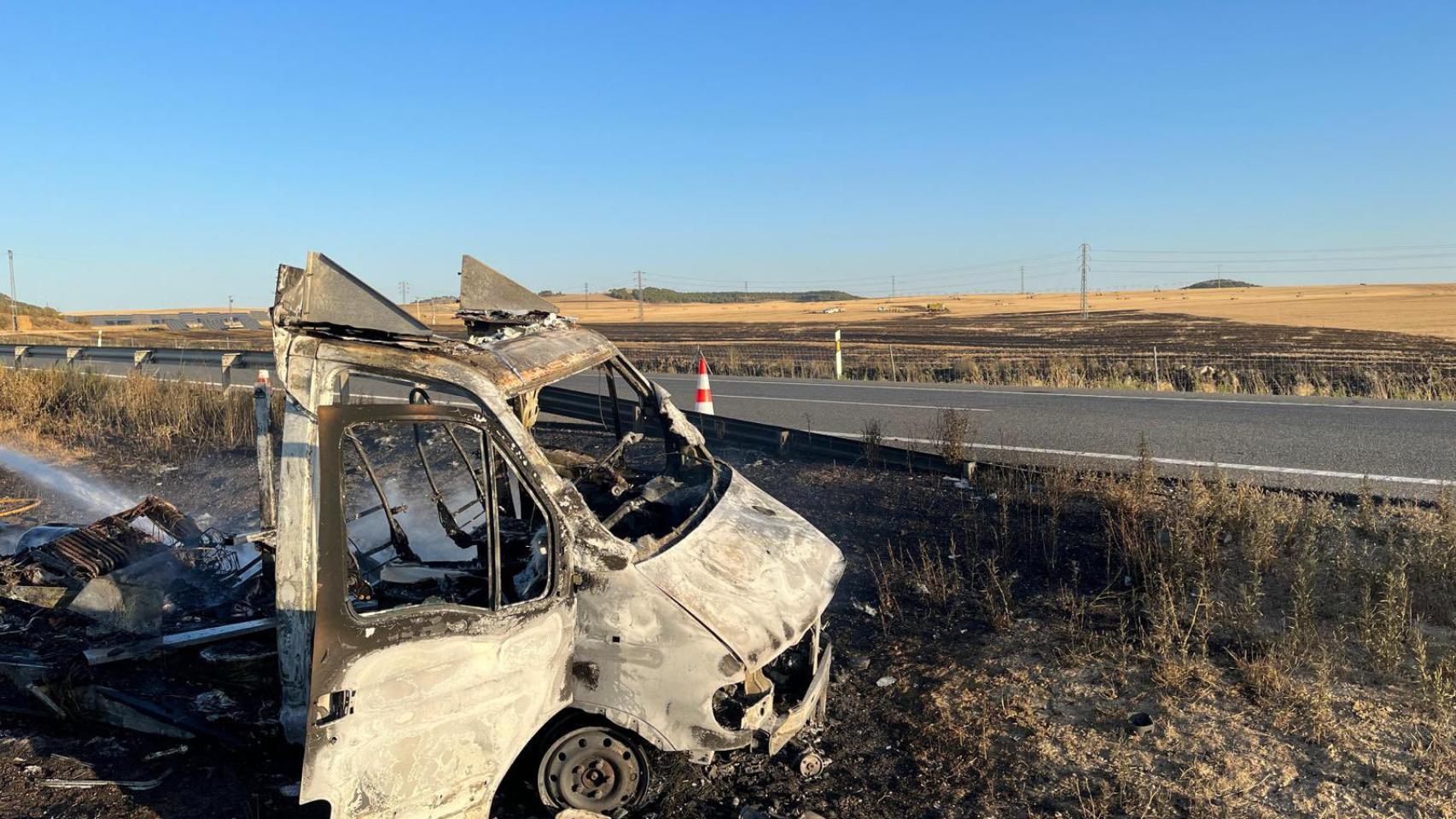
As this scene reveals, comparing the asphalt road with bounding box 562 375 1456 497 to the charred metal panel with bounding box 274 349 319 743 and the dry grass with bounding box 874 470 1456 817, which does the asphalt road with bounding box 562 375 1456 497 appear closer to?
the dry grass with bounding box 874 470 1456 817

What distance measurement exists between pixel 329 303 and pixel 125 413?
1101cm

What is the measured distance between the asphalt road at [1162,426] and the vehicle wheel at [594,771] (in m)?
3.15

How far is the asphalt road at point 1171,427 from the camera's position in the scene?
320 inches

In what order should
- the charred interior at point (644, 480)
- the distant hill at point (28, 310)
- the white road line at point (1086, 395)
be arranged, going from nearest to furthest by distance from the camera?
the charred interior at point (644, 480) < the white road line at point (1086, 395) < the distant hill at point (28, 310)

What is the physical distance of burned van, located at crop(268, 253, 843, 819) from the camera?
2.97 meters

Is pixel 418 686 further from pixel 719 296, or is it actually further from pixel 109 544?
pixel 719 296

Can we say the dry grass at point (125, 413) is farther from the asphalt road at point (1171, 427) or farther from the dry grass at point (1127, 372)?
the dry grass at point (1127, 372)

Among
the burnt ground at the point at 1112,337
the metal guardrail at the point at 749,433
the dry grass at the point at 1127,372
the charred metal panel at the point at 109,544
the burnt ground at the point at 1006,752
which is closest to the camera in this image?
the burnt ground at the point at 1006,752

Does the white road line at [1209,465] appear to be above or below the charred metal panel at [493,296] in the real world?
below

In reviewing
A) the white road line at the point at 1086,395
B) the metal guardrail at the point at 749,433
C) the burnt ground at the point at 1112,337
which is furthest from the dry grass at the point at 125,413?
the burnt ground at the point at 1112,337

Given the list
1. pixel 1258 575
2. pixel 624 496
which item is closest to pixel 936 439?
pixel 1258 575

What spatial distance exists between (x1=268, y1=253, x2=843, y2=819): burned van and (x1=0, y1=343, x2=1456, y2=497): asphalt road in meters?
2.87

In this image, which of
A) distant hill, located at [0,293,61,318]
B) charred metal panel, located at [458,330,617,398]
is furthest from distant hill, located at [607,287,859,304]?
charred metal panel, located at [458,330,617,398]

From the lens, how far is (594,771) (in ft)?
11.3
